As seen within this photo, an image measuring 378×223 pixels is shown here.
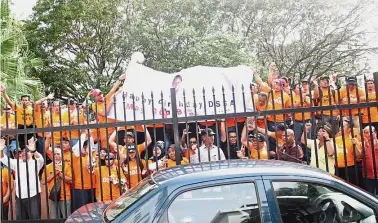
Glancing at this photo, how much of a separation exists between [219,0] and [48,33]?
317 inches

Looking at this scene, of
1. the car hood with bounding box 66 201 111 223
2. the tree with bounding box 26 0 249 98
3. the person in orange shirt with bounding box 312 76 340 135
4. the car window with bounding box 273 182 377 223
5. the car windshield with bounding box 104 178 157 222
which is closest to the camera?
the car window with bounding box 273 182 377 223

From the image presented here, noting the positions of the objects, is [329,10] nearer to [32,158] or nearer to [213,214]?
[32,158]

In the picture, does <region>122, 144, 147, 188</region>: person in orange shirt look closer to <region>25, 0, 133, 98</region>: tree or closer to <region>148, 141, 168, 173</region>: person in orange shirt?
<region>148, 141, 168, 173</region>: person in orange shirt

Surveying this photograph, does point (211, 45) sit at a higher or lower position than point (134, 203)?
higher

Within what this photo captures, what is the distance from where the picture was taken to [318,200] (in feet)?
10.2

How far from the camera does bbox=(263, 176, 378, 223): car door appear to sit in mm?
3014

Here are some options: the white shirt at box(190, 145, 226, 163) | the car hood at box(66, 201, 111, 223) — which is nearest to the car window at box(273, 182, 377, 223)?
the car hood at box(66, 201, 111, 223)

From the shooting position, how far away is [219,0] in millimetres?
19188

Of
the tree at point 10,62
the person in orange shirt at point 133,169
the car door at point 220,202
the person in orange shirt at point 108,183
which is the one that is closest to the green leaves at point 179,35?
the tree at point 10,62

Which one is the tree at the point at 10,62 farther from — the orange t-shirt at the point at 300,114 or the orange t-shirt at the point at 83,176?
the orange t-shirt at the point at 300,114

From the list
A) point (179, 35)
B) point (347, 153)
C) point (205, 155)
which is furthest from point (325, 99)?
point (179, 35)

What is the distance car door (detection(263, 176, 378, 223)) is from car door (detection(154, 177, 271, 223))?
0.11 meters

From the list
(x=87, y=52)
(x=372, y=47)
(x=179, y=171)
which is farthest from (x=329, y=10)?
(x=179, y=171)

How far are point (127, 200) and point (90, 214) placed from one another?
0.41 metres
